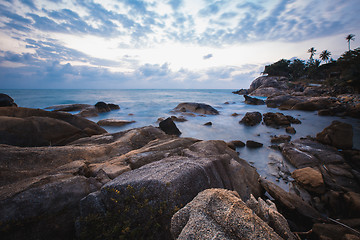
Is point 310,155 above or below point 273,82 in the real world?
below

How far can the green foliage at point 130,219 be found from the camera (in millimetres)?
2258

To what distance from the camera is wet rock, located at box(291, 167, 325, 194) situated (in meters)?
4.43

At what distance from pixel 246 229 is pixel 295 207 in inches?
132

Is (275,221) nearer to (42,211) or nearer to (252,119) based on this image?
(42,211)

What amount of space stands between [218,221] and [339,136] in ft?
31.7

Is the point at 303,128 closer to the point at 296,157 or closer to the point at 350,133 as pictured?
the point at 350,133

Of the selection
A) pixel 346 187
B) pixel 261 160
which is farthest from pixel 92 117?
pixel 346 187

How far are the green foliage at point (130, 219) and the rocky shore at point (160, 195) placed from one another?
0.01m

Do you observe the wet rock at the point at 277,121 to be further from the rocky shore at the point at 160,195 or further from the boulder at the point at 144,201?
the boulder at the point at 144,201

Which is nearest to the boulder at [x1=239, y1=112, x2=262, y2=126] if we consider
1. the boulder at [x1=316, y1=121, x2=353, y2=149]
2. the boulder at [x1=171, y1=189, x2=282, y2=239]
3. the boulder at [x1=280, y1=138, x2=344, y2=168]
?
the boulder at [x1=316, y1=121, x2=353, y2=149]

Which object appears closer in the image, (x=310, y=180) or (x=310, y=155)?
(x=310, y=180)

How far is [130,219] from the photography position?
7.93 feet

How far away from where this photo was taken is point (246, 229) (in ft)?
5.43

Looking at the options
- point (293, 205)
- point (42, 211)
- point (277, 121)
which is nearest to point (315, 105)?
point (277, 121)
